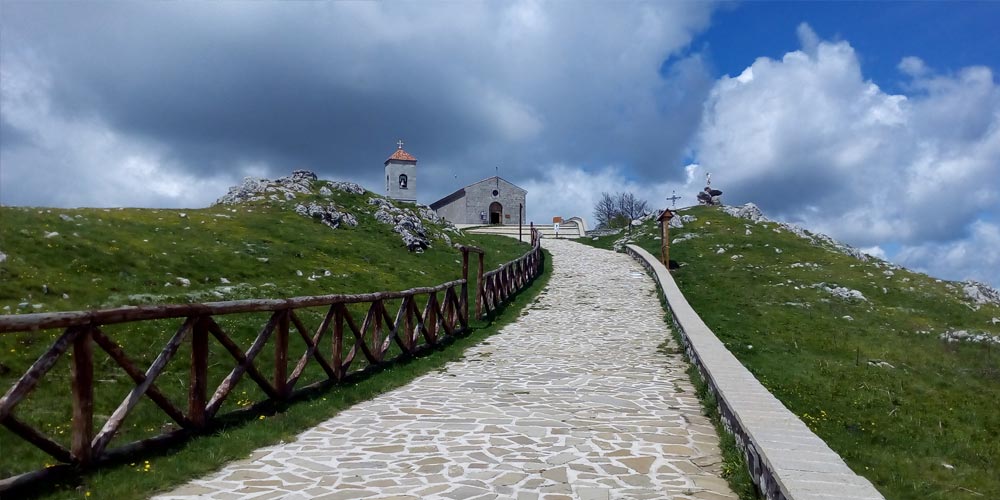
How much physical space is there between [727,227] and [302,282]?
27.0 metres

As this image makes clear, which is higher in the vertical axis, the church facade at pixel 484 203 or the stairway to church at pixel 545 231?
the church facade at pixel 484 203

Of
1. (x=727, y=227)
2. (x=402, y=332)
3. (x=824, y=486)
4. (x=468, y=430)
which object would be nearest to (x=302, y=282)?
(x=402, y=332)

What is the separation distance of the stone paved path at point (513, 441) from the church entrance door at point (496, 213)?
59607 mm

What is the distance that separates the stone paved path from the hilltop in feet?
25.4

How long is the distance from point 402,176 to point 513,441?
56.0m

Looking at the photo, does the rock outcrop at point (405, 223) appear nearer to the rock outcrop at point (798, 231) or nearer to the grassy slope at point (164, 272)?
the grassy slope at point (164, 272)

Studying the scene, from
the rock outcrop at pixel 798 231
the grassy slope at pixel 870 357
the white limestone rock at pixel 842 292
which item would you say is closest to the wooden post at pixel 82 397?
the grassy slope at pixel 870 357

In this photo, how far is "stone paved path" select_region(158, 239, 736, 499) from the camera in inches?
198

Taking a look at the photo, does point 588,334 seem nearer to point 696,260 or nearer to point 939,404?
point 939,404

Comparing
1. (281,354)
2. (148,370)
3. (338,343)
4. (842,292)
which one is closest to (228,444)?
(148,370)

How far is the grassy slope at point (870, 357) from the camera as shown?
7117 millimetres

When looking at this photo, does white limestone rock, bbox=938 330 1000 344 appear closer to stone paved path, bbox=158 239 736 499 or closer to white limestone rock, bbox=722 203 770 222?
stone paved path, bbox=158 239 736 499

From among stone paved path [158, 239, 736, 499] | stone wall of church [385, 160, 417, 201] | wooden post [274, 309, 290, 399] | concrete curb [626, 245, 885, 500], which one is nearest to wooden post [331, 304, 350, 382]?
stone paved path [158, 239, 736, 499]

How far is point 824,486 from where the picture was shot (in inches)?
148
